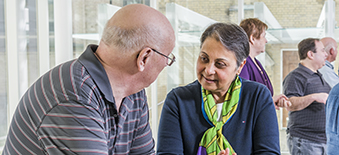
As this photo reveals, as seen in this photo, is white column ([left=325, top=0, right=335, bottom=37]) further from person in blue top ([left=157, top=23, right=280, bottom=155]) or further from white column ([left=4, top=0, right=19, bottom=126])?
white column ([left=4, top=0, right=19, bottom=126])

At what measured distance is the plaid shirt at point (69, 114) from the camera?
Answer: 894 mm

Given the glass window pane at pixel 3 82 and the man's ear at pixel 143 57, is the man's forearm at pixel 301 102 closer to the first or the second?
the man's ear at pixel 143 57

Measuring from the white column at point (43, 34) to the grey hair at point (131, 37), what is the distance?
1.39 meters

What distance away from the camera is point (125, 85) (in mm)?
1120

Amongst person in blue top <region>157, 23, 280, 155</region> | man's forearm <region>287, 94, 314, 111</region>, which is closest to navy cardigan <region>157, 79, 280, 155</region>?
person in blue top <region>157, 23, 280, 155</region>

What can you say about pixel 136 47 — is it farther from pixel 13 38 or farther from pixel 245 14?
pixel 245 14

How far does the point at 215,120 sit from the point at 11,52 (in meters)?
1.33

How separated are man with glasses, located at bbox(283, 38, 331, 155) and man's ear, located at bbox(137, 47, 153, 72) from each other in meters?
2.28

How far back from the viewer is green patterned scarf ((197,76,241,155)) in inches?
56.4

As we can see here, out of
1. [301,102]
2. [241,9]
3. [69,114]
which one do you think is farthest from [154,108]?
[69,114]

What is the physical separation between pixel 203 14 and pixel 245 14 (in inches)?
24.4

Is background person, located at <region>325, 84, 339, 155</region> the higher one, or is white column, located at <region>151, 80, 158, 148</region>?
background person, located at <region>325, 84, 339, 155</region>

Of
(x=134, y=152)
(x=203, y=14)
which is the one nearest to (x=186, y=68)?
(x=203, y=14)

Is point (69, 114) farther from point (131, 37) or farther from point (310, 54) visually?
point (310, 54)
